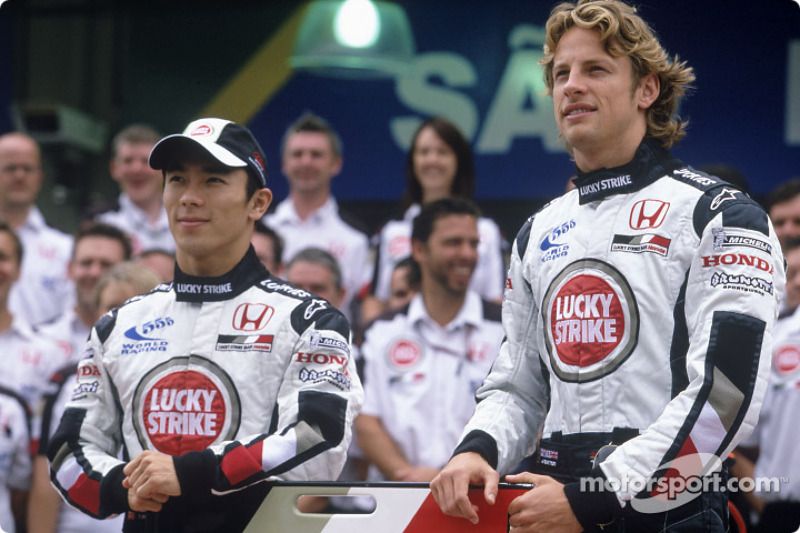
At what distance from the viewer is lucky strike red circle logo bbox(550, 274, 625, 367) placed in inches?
118

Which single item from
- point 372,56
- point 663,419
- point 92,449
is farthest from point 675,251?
point 372,56

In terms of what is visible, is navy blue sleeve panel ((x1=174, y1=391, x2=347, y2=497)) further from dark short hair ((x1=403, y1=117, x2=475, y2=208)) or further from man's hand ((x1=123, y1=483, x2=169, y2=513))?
dark short hair ((x1=403, y1=117, x2=475, y2=208))

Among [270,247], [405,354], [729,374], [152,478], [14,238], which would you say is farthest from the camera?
[270,247]

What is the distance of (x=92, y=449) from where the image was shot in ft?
11.8

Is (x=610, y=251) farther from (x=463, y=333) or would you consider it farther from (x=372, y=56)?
(x=372, y=56)

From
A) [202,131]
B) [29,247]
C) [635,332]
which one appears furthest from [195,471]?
[29,247]

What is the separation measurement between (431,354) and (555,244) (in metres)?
2.75

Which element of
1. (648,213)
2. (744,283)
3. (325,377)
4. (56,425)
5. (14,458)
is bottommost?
(14,458)

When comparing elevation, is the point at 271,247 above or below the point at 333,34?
below

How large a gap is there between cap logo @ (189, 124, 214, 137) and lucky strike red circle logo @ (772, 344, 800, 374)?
2930 millimetres

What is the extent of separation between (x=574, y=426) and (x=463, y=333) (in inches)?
115

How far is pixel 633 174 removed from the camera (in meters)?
3.15

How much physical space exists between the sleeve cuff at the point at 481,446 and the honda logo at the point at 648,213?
61 centimetres

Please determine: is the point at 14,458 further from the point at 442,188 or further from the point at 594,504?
the point at 594,504
